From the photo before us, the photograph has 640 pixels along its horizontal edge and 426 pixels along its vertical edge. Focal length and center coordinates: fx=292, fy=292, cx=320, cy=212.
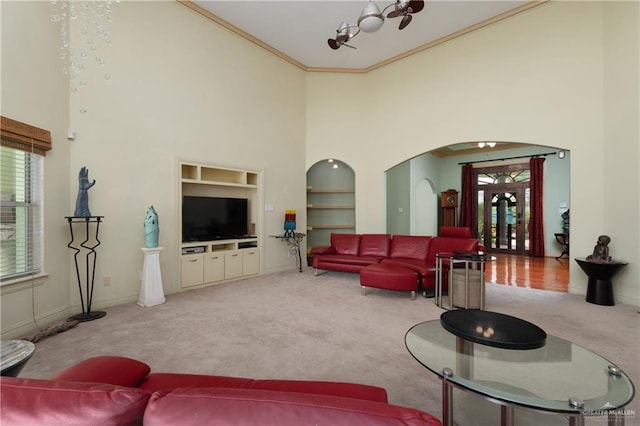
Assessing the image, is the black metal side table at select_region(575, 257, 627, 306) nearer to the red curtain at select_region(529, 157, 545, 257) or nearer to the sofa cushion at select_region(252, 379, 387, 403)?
the sofa cushion at select_region(252, 379, 387, 403)

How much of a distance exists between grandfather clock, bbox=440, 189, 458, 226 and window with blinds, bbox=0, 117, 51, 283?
9.78 meters

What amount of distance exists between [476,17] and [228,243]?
19.6 ft

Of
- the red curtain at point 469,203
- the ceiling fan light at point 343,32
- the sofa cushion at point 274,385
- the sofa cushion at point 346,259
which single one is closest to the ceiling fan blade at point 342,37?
the ceiling fan light at point 343,32

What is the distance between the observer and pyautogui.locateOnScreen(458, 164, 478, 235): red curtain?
31.6 ft

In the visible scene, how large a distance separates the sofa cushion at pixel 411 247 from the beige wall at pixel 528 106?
3.70ft

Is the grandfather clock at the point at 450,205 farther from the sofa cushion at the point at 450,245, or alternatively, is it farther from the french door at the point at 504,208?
the sofa cushion at the point at 450,245

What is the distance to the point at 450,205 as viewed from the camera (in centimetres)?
978

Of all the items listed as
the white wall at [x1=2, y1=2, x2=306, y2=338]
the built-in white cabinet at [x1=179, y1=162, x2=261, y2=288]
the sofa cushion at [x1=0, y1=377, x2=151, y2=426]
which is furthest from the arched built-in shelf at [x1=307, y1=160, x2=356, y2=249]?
the sofa cushion at [x1=0, y1=377, x2=151, y2=426]

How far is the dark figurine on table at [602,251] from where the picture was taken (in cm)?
395

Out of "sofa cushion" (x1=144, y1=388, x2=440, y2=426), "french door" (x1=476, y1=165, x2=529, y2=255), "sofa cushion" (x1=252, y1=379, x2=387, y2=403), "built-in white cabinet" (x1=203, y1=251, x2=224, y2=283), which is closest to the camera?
"sofa cushion" (x1=144, y1=388, x2=440, y2=426)

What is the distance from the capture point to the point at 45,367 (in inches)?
91.4

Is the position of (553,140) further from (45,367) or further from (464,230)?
(45,367)

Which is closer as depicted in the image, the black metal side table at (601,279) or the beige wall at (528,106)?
the black metal side table at (601,279)

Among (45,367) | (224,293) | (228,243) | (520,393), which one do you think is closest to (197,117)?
(228,243)
